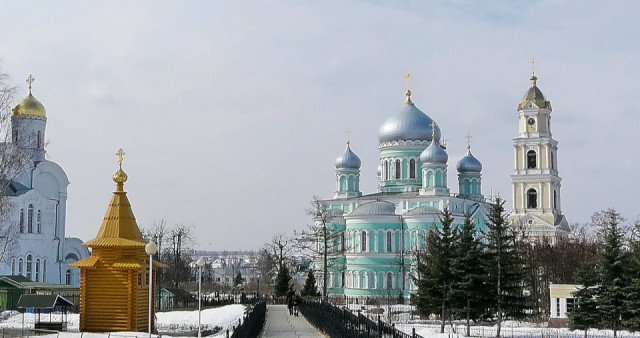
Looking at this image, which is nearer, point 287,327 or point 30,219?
point 287,327

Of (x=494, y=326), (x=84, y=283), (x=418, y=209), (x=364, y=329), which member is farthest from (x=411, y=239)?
(x=364, y=329)

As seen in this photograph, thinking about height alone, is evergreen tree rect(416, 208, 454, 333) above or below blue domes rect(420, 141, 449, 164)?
below

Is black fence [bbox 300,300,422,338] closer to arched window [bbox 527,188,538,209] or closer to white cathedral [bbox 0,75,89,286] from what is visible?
white cathedral [bbox 0,75,89,286]

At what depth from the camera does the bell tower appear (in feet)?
244

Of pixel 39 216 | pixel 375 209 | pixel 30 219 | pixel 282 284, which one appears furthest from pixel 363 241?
pixel 30 219

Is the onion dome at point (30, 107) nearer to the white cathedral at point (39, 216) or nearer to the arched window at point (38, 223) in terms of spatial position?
the white cathedral at point (39, 216)

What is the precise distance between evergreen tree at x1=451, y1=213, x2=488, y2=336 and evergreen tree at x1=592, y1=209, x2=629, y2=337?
4153mm

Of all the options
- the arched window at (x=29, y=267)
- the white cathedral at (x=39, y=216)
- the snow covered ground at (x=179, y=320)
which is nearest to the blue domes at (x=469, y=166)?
the white cathedral at (x=39, y=216)

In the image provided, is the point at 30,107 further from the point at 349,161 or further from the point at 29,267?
the point at 349,161

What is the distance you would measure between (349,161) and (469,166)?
9538 mm

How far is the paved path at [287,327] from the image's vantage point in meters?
25.9

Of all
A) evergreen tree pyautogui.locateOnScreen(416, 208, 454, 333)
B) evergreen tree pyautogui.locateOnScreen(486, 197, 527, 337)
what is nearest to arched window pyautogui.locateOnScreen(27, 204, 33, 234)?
evergreen tree pyautogui.locateOnScreen(416, 208, 454, 333)

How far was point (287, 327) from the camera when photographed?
95.0 ft

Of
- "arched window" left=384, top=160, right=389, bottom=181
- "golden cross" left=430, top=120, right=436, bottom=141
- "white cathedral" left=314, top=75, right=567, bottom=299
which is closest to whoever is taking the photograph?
"white cathedral" left=314, top=75, right=567, bottom=299
